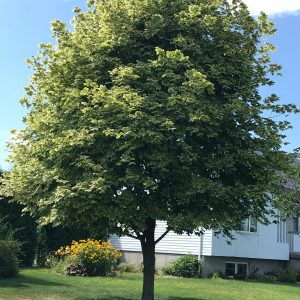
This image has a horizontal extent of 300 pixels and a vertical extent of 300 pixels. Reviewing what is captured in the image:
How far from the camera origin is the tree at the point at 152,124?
998 cm

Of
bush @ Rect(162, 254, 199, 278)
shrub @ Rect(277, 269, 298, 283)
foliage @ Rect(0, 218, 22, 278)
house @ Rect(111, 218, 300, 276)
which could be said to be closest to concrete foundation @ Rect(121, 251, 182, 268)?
house @ Rect(111, 218, 300, 276)

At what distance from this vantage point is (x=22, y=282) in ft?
49.9

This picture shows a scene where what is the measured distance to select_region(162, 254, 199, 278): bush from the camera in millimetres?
23016

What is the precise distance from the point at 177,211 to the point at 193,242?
1376 cm

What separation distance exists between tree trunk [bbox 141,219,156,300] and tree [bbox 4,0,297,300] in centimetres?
4

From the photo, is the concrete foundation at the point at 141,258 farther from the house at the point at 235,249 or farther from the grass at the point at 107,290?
the grass at the point at 107,290

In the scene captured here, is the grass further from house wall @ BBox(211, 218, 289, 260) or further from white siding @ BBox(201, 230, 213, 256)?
house wall @ BBox(211, 218, 289, 260)

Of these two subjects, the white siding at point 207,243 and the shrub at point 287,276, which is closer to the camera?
the white siding at point 207,243

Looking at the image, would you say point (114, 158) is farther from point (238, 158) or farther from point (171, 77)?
point (238, 158)

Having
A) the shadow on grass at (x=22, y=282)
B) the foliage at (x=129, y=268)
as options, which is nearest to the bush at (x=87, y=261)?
the shadow on grass at (x=22, y=282)

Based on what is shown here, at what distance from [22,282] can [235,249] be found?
42.9 feet

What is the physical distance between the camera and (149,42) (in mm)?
A: 11492

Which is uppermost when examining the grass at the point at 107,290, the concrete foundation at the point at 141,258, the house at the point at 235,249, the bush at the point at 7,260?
the house at the point at 235,249

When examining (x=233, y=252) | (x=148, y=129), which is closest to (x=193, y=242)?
(x=233, y=252)
